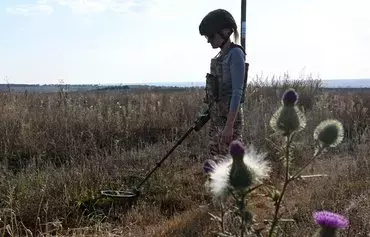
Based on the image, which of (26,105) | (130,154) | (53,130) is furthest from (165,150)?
(26,105)

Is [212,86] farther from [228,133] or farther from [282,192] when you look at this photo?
[282,192]

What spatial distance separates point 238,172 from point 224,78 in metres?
2.47

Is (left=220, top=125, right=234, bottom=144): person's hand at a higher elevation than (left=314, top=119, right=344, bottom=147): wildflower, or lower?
lower

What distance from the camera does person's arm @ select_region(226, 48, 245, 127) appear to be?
402 centimetres

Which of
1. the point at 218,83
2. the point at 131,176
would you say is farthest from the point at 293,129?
the point at 131,176

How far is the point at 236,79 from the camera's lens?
13.2ft

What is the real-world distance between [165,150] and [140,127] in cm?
238

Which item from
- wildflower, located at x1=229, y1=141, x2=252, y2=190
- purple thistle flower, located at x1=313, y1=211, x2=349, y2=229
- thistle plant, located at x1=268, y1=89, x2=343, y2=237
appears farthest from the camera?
thistle plant, located at x1=268, y1=89, x2=343, y2=237

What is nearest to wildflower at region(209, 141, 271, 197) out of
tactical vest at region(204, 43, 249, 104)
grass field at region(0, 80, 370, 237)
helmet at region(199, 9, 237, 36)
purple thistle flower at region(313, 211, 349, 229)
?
purple thistle flower at region(313, 211, 349, 229)

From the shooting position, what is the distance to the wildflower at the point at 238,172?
1854 millimetres

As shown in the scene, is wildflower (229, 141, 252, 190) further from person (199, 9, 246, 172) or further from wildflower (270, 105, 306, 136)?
person (199, 9, 246, 172)

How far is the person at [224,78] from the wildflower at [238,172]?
1.85 m

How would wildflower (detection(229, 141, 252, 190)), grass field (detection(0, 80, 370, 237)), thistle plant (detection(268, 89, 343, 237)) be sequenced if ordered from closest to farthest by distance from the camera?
wildflower (detection(229, 141, 252, 190)) → thistle plant (detection(268, 89, 343, 237)) → grass field (detection(0, 80, 370, 237))

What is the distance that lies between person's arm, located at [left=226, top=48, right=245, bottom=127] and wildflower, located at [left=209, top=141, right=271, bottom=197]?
6.56 ft
